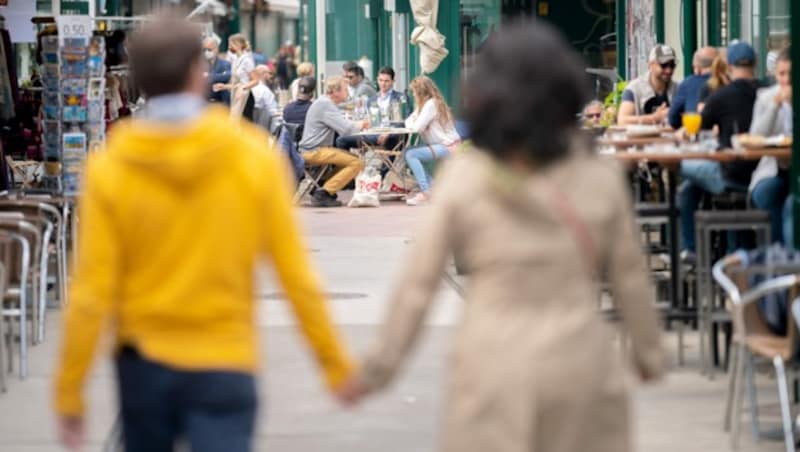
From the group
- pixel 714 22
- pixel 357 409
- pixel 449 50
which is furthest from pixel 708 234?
pixel 449 50

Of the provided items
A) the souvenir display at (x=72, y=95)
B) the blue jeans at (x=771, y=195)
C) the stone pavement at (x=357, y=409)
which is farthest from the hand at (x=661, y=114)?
the souvenir display at (x=72, y=95)

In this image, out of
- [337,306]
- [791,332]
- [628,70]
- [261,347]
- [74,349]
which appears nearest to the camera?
[74,349]

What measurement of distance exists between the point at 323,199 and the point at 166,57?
16.4m

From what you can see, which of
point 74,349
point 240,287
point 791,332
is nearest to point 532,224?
point 240,287

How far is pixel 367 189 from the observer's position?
67.8 feet

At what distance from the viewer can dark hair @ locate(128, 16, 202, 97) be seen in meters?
4.56

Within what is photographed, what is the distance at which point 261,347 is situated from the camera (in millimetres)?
10781

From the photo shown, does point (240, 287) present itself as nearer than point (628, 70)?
Yes

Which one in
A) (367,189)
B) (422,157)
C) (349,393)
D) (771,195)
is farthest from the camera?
(367,189)

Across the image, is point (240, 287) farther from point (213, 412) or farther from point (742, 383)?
point (742, 383)

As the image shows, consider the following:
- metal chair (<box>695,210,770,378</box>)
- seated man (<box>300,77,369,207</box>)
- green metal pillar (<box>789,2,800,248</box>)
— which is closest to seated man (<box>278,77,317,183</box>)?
seated man (<box>300,77,369,207</box>)

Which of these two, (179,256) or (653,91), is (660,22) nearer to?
(653,91)

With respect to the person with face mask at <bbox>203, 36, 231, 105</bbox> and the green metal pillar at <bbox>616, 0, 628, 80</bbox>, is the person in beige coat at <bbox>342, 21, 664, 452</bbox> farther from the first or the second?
the person with face mask at <bbox>203, 36, 231, 105</bbox>

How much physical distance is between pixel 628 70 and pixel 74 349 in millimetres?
18620
